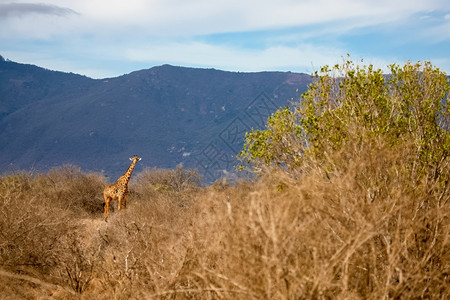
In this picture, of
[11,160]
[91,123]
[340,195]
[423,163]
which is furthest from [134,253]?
[91,123]

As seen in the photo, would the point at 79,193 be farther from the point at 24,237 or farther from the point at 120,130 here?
the point at 120,130

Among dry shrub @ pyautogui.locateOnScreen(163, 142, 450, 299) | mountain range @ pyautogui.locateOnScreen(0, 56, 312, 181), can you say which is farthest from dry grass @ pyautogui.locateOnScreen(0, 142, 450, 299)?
mountain range @ pyautogui.locateOnScreen(0, 56, 312, 181)

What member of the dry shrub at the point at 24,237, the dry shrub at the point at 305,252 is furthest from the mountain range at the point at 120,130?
the dry shrub at the point at 305,252

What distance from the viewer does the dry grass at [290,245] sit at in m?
4.63

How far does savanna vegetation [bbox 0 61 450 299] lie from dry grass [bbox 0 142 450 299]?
26mm

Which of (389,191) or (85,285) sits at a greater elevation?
(389,191)

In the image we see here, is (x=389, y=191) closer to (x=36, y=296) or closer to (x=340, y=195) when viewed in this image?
(x=340, y=195)

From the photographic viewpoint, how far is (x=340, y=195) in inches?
264

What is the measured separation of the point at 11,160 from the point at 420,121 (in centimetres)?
15312

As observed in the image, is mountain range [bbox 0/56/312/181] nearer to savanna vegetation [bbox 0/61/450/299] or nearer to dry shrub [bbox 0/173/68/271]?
dry shrub [bbox 0/173/68/271]

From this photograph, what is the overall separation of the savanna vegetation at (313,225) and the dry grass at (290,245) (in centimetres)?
3

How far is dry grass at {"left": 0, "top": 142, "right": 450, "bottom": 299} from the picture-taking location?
4633 mm

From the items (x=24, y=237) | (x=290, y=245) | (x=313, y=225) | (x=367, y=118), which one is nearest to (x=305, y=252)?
(x=313, y=225)

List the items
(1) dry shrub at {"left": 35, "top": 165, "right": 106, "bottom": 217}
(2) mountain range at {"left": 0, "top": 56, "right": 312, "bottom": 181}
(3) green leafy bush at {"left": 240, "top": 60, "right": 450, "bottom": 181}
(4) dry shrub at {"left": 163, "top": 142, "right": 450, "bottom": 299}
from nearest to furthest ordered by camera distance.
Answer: (4) dry shrub at {"left": 163, "top": 142, "right": 450, "bottom": 299} < (3) green leafy bush at {"left": 240, "top": 60, "right": 450, "bottom": 181} < (1) dry shrub at {"left": 35, "top": 165, "right": 106, "bottom": 217} < (2) mountain range at {"left": 0, "top": 56, "right": 312, "bottom": 181}
